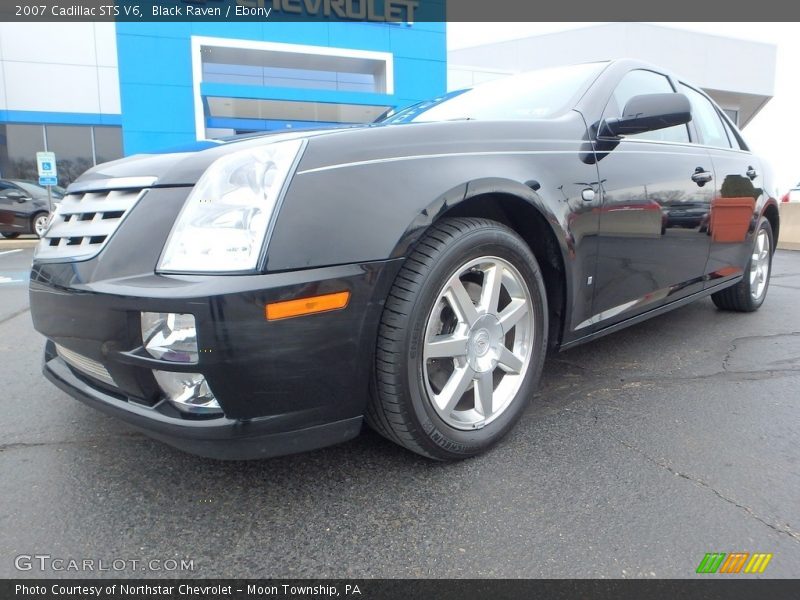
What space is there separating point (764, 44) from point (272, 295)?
138 feet

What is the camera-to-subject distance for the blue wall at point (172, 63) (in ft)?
55.4

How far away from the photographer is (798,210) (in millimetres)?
10070

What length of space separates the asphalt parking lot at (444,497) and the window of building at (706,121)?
1.70m

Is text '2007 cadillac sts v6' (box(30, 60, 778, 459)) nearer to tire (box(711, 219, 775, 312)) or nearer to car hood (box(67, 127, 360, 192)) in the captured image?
car hood (box(67, 127, 360, 192))

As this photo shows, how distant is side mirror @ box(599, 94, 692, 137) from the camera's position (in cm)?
231

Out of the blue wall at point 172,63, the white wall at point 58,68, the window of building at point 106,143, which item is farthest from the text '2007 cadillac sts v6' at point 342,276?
the white wall at point 58,68

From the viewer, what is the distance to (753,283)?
4145mm

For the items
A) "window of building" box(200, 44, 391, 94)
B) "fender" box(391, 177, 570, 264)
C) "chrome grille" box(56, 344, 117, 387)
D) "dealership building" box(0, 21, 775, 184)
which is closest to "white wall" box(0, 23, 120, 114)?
"dealership building" box(0, 21, 775, 184)

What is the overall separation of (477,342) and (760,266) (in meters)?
3.47

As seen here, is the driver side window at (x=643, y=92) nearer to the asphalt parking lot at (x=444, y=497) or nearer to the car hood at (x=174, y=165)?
the asphalt parking lot at (x=444, y=497)

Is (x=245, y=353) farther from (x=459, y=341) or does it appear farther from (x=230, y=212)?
(x=459, y=341)

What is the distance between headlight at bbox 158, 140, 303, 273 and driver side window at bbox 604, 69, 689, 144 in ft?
5.44

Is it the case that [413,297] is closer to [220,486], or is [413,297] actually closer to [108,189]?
[220,486]

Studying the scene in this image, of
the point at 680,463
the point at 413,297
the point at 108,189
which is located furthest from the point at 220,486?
the point at 680,463
